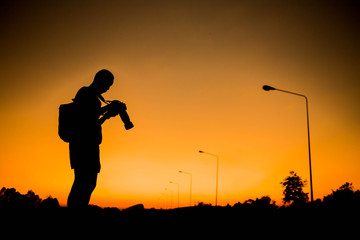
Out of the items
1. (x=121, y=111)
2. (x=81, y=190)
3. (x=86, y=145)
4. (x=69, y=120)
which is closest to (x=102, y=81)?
(x=121, y=111)

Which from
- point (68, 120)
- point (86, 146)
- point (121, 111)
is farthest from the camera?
point (121, 111)

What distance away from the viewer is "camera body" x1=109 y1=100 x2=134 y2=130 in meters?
3.53

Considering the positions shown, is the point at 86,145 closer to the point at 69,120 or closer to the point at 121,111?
the point at 69,120

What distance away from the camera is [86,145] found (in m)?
3.17

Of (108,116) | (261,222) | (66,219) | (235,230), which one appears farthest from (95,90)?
(261,222)

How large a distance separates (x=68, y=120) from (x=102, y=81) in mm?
767

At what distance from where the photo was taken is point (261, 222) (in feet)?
12.6

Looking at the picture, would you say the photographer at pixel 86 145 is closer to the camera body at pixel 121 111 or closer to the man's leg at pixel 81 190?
the man's leg at pixel 81 190

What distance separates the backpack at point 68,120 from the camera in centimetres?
304

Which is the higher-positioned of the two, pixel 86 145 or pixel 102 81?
pixel 102 81

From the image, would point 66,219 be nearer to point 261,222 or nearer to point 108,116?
point 108,116

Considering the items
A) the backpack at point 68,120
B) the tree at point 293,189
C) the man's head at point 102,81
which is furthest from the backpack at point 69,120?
the tree at point 293,189

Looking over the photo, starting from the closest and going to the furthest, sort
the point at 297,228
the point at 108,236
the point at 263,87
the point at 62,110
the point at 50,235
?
the point at 50,235, the point at 108,236, the point at 62,110, the point at 297,228, the point at 263,87

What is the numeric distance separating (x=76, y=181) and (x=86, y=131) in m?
0.69
